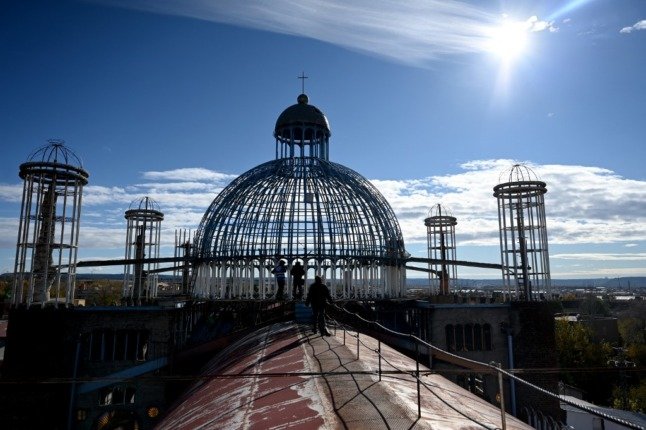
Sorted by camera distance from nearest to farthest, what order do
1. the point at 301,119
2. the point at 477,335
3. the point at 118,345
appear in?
the point at 118,345 → the point at 477,335 → the point at 301,119

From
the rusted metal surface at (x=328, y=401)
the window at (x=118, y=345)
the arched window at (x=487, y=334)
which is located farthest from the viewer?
the arched window at (x=487, y=334)

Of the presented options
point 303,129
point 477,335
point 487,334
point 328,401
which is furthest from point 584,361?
point 328,401

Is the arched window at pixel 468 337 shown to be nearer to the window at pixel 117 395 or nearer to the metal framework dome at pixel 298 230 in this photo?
the metal framework dome at pixel 298 230

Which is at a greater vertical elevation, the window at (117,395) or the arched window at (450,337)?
the arched window at (450,337)

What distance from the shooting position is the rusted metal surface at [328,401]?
4.71m

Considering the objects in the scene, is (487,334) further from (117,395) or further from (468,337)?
(117,395)

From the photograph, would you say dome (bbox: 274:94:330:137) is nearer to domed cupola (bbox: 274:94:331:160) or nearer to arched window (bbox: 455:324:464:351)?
domed cupola (bbox: 274:94:331:160)

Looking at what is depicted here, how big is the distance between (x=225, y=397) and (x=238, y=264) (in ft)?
62.0

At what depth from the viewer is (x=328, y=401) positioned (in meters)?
5.30

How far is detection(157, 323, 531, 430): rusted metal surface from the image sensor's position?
4707 millimetres

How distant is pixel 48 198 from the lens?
23969mm

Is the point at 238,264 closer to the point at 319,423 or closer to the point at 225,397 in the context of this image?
the point at 225,397

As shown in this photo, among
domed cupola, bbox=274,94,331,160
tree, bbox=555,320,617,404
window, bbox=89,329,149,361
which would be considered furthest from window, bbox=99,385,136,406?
tree, bbox=555,320,617,404

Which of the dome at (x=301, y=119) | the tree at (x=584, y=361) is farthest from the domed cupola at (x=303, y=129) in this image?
the tree at (x=584, y=361)
